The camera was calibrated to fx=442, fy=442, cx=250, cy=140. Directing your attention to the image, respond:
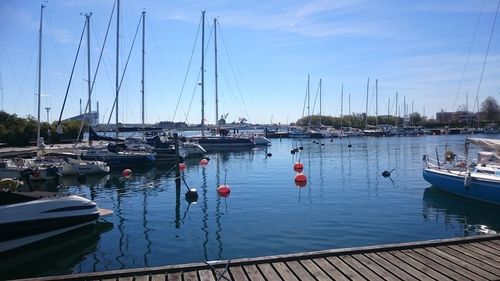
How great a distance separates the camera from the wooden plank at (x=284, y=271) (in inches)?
317

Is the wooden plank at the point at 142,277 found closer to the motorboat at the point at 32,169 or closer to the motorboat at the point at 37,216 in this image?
Result: the motorboat at the point at 37,216

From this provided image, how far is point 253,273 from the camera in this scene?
834 centimetres

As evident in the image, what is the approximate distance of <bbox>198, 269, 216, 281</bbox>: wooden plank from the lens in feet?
26.6

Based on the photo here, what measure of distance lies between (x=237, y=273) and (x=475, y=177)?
1846cm

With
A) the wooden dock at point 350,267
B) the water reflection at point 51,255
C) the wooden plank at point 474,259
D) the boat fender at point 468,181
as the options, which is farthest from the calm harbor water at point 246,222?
the wooden plank at point 474,259

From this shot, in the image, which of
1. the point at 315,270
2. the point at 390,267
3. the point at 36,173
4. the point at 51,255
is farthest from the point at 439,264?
the point at 36,173

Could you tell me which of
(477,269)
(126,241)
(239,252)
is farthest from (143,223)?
(477,269)

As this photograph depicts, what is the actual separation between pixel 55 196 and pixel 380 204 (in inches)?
597

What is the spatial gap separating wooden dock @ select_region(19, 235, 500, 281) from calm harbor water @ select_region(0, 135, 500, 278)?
15.1 ft

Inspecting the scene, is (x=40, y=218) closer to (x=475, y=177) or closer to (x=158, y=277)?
(x=158, y=277)

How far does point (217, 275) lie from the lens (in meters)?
8.19

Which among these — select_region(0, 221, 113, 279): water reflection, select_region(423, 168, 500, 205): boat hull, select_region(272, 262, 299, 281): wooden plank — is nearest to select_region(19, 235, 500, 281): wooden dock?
select_region(272, 262, 299, 281): wooden plank

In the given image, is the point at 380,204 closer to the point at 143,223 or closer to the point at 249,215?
the point at 249,215

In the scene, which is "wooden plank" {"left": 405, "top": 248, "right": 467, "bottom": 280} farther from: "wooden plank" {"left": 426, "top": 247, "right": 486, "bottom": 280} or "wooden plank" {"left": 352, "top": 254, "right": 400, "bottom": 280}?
"wooden plank" {"left": 352, "top": 254, "right": 400, "bottom": 280}
